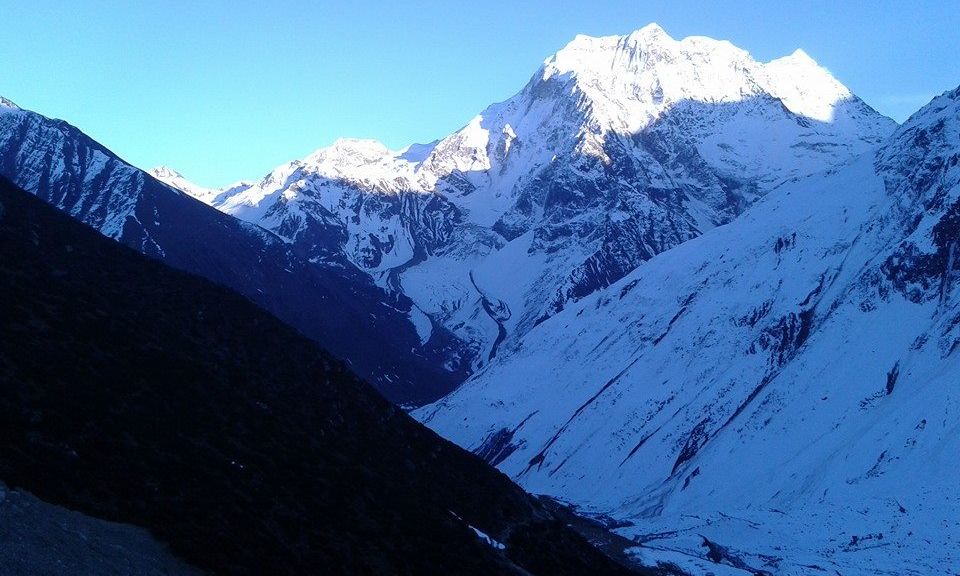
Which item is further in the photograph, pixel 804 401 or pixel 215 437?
pixel 804 401

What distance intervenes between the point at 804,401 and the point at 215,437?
356ft

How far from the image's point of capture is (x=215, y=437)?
45.2 metres

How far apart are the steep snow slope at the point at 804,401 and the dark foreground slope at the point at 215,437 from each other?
44.1 metres

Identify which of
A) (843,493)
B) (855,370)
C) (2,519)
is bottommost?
(2,519)

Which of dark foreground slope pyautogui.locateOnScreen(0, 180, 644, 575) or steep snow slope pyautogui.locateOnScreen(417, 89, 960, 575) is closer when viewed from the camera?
dark foreground slope pyautogui.locateOnScreen(0, 180, 644, 575)

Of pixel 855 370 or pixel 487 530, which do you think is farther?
pixel 855 370

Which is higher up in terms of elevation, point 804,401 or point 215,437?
point 804,401

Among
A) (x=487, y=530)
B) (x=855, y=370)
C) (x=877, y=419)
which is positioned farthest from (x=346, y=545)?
(x=855, y=370)

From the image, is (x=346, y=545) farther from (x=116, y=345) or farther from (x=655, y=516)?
(x=655, y=516)

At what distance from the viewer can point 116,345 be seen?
161 feet

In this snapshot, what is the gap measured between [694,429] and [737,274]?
5047 cm

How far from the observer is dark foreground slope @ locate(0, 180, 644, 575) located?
110ft

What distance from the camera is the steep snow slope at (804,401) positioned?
103 metres

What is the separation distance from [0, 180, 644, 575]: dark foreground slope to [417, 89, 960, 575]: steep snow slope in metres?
44.1
